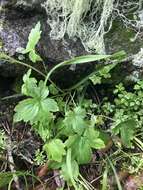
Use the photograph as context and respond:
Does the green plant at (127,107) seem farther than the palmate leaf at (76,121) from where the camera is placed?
Yes

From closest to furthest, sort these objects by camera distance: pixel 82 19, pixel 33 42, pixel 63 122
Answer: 1. pixel 33 42
2. pixel 63 122
3. pixel 82 19

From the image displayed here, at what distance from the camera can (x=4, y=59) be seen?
1906mm

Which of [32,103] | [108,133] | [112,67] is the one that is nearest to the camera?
[32,103]

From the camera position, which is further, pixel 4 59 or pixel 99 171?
pixel 99 171

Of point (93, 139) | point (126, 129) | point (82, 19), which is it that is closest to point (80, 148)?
point (93, 139)

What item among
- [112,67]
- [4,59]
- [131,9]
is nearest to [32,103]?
[4,59]

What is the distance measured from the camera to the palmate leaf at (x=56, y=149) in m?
1.81

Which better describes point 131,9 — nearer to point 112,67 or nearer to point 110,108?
point 112,67

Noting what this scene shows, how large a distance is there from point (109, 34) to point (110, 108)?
0.37 meters

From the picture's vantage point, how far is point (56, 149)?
1817mm

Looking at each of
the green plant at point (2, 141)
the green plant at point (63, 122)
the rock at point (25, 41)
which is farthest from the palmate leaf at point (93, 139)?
the green plant at point (2, 141)

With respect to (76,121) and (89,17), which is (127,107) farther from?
(89,17)

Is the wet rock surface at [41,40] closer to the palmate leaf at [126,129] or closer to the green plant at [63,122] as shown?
the green plant at [63,122]

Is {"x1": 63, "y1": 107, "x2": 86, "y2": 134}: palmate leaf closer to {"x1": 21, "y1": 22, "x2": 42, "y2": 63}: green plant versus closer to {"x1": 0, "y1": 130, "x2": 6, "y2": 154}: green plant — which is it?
{"x1": 21, "y1": 22, "x2": 42, "y2": 63}: green plant
